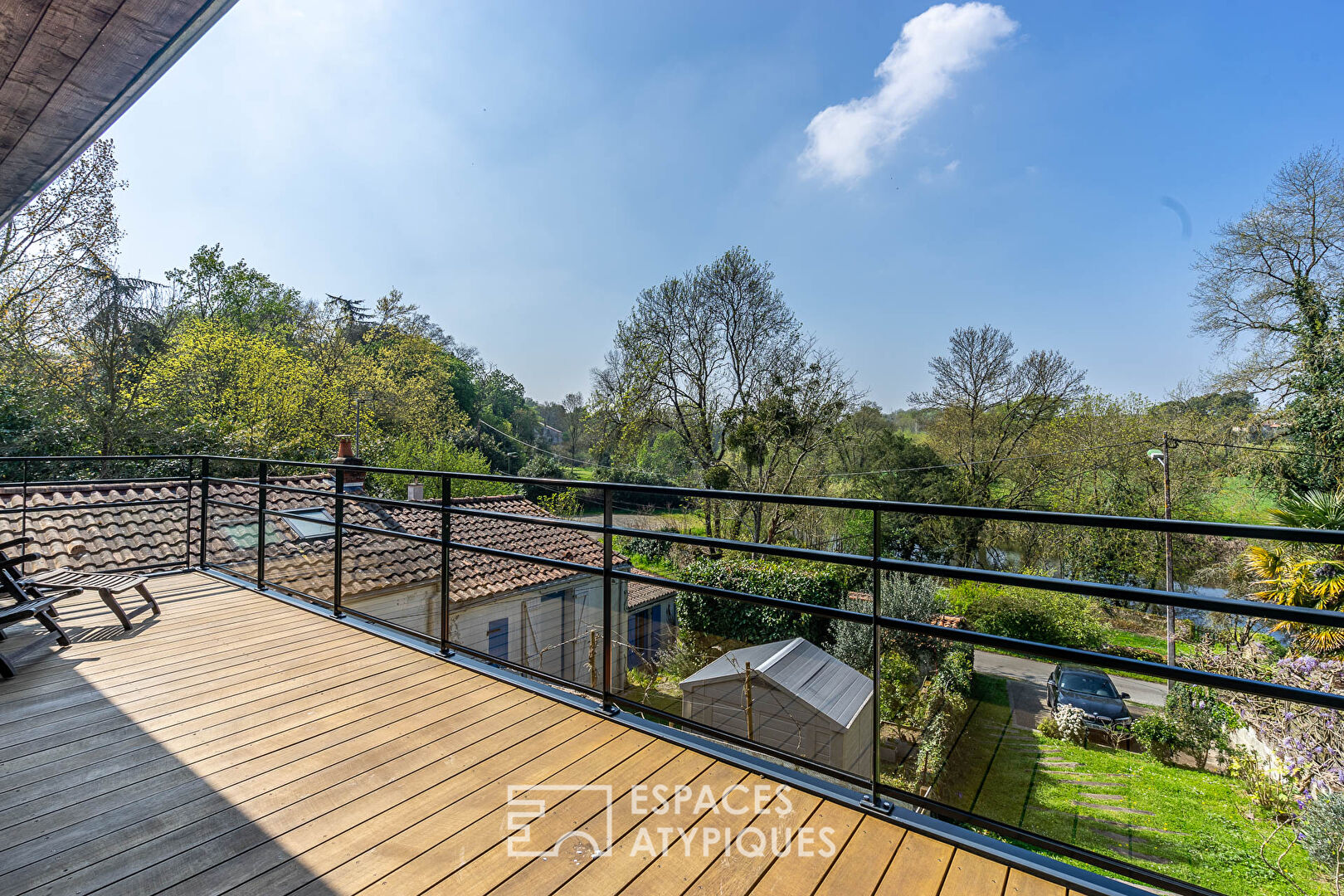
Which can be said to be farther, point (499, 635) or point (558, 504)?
point (558, 504)

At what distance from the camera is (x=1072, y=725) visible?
920 centimetres

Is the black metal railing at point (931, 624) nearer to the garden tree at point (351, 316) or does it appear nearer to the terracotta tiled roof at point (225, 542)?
the terracotta tiled roof at point (225, 542)

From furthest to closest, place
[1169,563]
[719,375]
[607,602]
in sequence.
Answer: [719,375] < [1169,563] < [607,602]

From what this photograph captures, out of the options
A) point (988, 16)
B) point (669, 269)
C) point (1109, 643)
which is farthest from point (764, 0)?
point (1109, 643)

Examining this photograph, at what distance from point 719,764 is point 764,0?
1671 cm

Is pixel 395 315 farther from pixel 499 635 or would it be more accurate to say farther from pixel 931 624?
pixel 931 624

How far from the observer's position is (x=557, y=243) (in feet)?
65.1

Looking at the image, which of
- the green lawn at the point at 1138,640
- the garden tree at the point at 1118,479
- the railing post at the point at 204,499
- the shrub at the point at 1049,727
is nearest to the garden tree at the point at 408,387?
the railing post at the point at 204,499

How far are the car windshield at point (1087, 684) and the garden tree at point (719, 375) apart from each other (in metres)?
8.38

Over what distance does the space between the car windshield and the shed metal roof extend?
5801mm

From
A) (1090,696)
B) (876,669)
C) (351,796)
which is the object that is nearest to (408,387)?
(1090,696)

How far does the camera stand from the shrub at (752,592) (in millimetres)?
11711

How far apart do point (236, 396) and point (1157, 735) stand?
71.0 ft

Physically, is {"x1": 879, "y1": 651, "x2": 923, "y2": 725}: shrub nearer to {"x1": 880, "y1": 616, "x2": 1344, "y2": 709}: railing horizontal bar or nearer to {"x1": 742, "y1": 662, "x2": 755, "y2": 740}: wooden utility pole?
{"x1": 742, "y1": 662, "x2": 755, "y2": 740}: wooden utility pole
